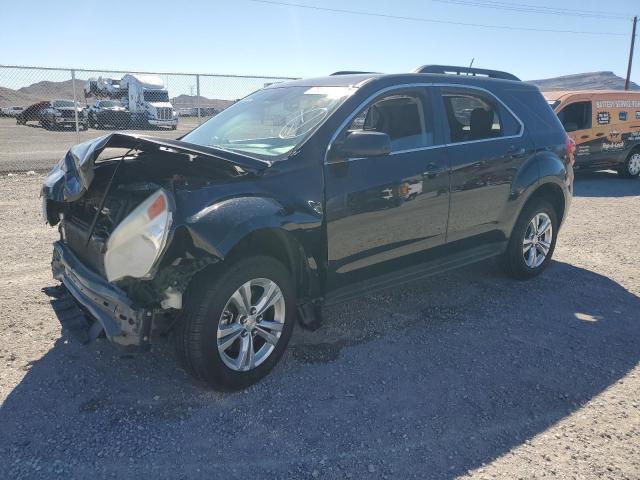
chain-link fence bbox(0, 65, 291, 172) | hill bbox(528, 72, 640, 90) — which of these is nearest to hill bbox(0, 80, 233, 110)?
chain-link fence bbox(0, 65, 291, 172)

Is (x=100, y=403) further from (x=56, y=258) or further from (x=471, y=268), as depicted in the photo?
(x=471, y=268)

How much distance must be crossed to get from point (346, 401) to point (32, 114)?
28.9 metres

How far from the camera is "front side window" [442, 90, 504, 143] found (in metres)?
4.42

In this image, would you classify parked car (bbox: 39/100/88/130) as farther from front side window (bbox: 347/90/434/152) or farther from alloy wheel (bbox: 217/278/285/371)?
alloy wheel (bbox: 217/278/285/371)

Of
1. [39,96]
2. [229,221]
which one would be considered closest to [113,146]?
[229,221]

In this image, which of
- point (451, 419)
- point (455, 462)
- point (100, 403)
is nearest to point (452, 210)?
point (451, 419)

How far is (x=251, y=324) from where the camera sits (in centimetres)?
322

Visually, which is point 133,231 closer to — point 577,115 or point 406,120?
point 406,120

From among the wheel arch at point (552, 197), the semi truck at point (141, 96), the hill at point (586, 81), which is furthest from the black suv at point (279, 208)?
the hill at point (586, 81)

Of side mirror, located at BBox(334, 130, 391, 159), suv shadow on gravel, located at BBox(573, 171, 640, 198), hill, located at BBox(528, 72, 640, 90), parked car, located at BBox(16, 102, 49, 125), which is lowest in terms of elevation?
suv shadow on gravel, located at BBox(573, 171, 640, 198)

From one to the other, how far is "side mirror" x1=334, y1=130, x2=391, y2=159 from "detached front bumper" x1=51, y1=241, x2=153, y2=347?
161 centimetres

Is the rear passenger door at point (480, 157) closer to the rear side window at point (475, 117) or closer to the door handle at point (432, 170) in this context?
the rear side window at point (475, 117)

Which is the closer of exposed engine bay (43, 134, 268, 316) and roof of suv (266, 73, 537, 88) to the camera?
exposed engine bay (43, 134, 268, 316)

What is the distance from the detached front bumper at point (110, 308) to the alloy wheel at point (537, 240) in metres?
3.81
